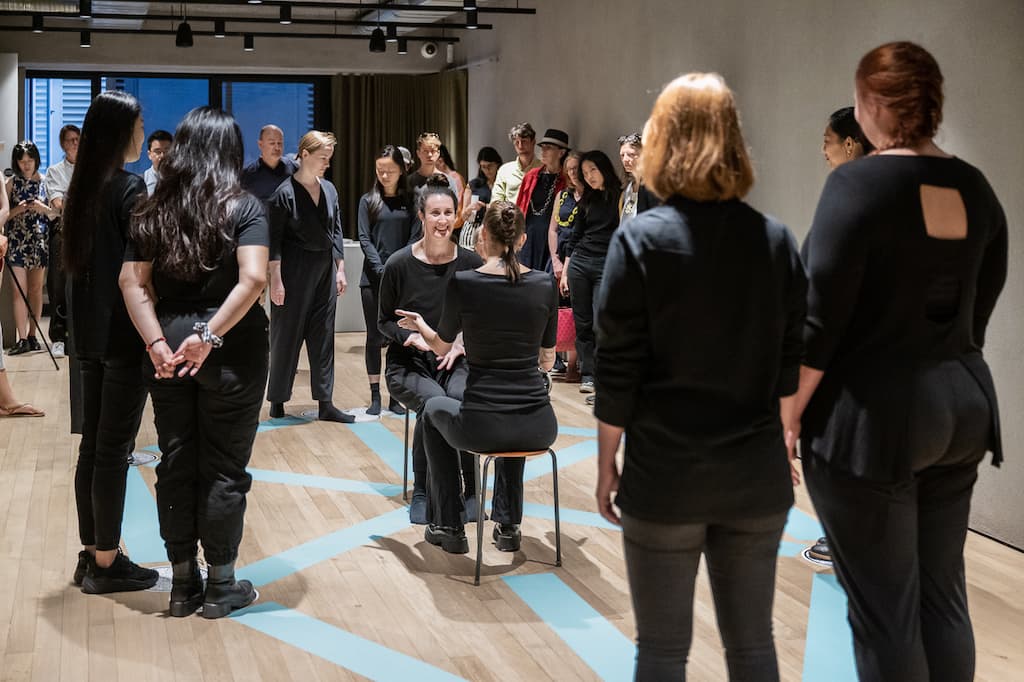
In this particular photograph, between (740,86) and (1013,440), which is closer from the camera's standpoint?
(1013,440)

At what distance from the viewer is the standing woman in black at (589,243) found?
7422mm

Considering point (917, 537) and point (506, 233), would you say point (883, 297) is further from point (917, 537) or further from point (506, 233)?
point (506, 233)

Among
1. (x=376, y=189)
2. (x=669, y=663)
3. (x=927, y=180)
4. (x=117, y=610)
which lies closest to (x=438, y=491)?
(x=117, y=610)

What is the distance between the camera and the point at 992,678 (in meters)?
3.07

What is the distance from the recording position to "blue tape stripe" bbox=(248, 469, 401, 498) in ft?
16.4

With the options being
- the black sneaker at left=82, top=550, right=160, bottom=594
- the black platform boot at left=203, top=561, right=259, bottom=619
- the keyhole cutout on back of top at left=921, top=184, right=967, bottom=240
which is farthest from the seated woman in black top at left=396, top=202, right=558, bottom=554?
the keyhole cutout on back of top at left=921, top=184, right=967, bottom=240

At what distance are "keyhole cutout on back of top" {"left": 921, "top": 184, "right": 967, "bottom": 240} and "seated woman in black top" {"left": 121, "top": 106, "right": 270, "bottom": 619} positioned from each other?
189 cm

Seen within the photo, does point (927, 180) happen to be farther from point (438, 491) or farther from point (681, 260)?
point (438, 491)

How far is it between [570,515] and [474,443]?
1089 millimetres

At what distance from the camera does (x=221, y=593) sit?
3494 mm

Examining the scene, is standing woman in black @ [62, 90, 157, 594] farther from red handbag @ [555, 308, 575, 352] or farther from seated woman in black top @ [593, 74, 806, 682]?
red handbag @ [555, 308, 575, 352]

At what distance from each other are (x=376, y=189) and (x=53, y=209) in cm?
355

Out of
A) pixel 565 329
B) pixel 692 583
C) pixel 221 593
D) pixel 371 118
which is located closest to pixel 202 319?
pixel 221 593

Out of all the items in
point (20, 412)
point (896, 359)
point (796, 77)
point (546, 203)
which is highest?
point (796, 77)
